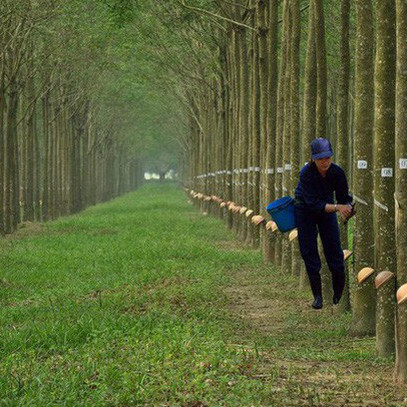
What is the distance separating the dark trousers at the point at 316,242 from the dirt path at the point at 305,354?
0.68m

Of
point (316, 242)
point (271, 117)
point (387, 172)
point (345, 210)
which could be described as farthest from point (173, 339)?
point (271, 117)

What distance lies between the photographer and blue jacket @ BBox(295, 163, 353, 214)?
33.8 feet

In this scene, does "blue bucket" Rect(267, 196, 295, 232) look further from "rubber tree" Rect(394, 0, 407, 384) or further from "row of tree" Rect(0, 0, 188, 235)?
"row of tree" Rect(0, 0, 188, 235)

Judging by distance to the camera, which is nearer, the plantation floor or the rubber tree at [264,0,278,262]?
the plantation floor

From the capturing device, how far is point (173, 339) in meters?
9.65

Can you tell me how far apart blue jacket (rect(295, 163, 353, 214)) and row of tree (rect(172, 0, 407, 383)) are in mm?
336

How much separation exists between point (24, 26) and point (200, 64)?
33.9 feet

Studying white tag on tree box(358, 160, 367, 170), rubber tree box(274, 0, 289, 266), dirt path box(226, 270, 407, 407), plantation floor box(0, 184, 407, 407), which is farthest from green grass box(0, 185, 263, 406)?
white tag on tree box(358, 160, 367, 170)

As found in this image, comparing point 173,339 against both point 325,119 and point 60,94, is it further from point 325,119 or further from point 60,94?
point 60,94

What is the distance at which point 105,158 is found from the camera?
7306 centimetres

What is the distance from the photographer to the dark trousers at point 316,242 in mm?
10641

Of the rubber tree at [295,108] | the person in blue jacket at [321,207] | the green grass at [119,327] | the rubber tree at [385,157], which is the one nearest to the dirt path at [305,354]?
the green grass at [119,327]

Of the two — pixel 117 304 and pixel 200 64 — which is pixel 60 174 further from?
pixel 117 304

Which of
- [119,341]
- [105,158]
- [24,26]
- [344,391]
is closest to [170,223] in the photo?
[24,26]
